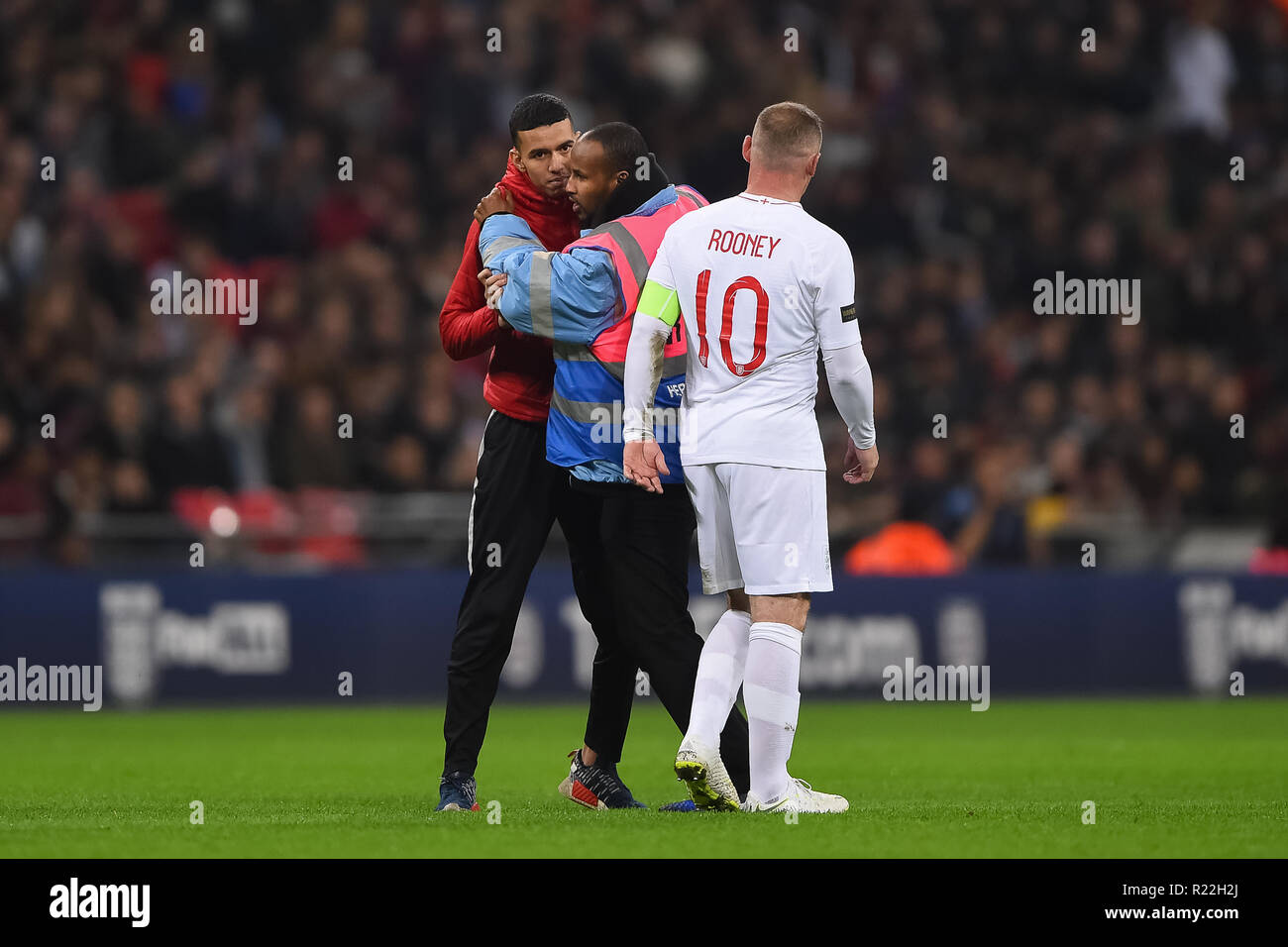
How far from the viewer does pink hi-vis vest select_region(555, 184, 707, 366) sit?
22.6 feet

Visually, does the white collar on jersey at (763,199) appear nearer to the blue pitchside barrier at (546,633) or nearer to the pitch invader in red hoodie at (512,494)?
the pitch invader in red hoodie at (512,494)

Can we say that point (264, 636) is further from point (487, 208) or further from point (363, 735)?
point (487, 208)

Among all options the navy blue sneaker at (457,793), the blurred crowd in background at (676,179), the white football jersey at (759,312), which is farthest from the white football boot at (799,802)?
the blurred crowd in background at (676,179)

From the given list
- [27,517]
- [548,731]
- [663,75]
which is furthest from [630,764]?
[663,75]

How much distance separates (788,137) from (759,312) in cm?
59

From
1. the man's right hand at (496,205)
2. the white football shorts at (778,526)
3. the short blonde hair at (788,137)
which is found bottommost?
the white football shorts at (778,526)

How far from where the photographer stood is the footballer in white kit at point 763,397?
21.7 ft

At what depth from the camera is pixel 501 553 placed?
707cm

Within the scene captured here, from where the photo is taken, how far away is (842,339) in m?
6.59

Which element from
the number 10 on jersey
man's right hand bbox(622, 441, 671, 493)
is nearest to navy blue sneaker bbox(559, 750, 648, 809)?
man's right hand bbox(622, 441, 671, 493)

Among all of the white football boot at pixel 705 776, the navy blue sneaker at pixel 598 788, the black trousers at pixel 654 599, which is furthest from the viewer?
the navy blue sneaker at pixel 598 788

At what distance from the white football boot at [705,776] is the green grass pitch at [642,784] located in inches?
4.0

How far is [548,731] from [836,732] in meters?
1.71

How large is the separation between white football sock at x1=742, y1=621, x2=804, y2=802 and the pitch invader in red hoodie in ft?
2.56
